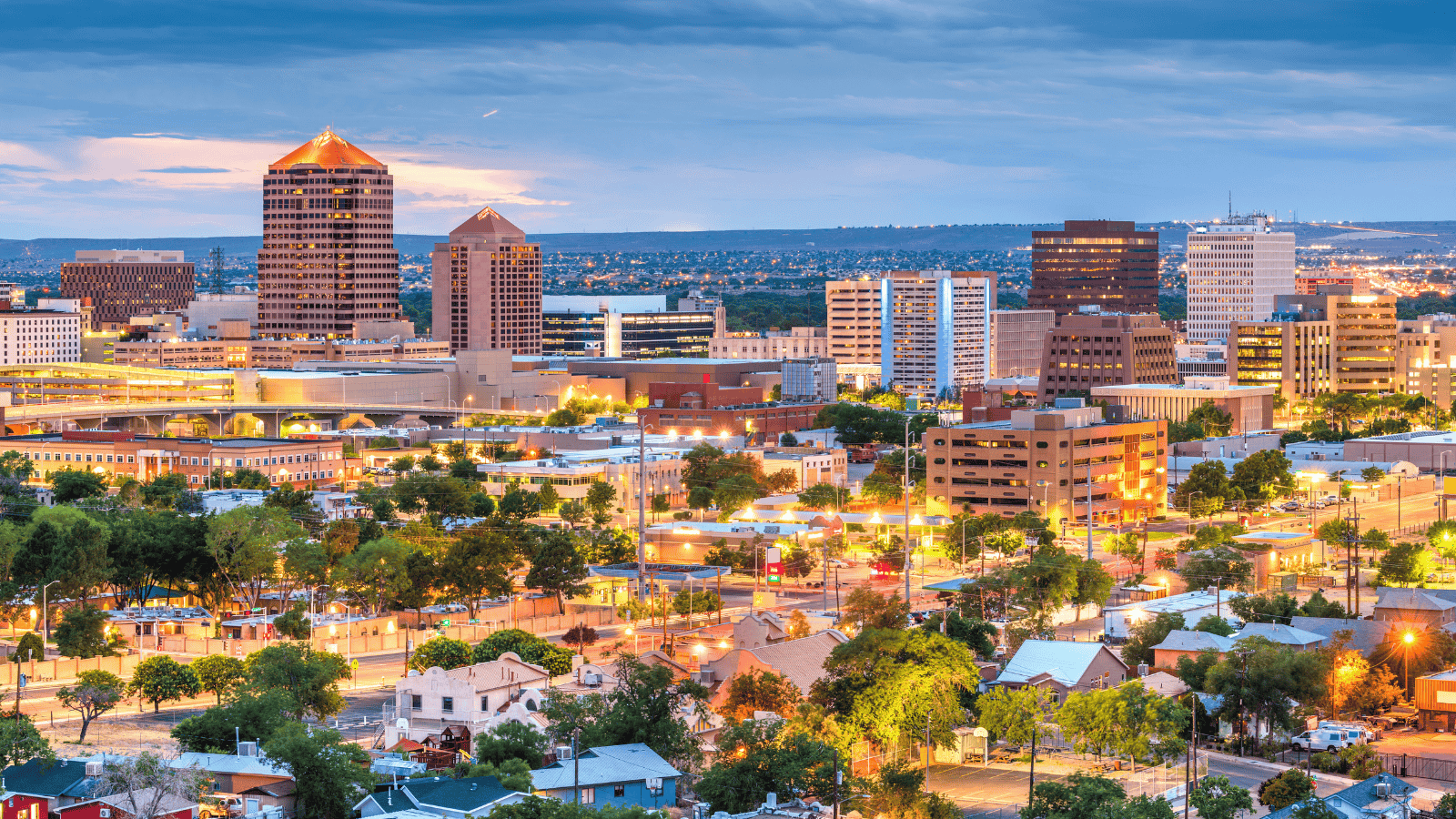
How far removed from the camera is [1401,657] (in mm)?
64875

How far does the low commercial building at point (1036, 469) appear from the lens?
11812 centimetres

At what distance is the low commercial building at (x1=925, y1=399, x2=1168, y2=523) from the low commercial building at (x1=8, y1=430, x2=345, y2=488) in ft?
135

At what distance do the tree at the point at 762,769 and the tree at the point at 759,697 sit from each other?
3.70 m

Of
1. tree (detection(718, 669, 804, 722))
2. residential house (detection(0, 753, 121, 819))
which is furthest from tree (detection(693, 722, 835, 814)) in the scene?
residential house (detection(0, 753, 121, 819))

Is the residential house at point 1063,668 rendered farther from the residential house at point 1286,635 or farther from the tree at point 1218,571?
the tree at point 1218,571

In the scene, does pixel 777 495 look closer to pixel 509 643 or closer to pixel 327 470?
pixel 327 470

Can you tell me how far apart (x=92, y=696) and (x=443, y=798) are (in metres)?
17.1

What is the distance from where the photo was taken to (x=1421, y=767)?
54.5 metres

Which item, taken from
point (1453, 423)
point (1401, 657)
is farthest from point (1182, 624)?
point (1453, 423)

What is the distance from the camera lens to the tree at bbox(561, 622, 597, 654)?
72.2 m

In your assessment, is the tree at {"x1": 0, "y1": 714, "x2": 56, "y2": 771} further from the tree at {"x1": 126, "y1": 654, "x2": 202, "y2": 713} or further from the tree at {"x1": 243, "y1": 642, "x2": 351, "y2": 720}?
the tree at {"x1": 126, "y1": 654, "x2": 202, "y2": 713}

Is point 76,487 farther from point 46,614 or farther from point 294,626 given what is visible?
point 294,626

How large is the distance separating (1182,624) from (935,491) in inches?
1958

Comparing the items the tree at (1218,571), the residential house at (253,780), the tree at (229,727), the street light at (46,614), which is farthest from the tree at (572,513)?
the residential house at (253,780)
